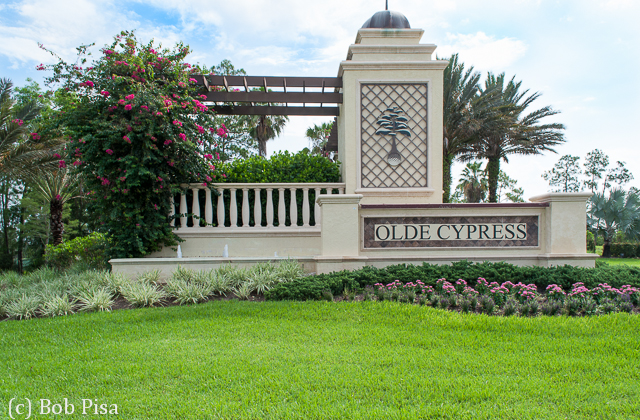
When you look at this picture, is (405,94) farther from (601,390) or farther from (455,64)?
(455,64)

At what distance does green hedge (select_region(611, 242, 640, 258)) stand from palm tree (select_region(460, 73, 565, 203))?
465 inches

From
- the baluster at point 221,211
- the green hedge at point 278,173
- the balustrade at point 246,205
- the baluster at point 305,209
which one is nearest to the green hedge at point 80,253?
the balustrade at point 246,205

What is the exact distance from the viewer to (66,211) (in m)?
21.1

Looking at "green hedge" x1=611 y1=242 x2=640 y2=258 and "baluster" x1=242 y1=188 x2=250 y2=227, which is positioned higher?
"baluster" x1=242 y1=188 x2=250 y2=227

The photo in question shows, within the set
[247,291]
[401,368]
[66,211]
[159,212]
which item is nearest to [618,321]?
[401,368]

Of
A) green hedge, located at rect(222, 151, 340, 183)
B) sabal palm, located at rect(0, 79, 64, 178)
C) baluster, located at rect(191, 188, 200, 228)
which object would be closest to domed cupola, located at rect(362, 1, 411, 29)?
green hedge, located at rect(222, 151, 340, 183)

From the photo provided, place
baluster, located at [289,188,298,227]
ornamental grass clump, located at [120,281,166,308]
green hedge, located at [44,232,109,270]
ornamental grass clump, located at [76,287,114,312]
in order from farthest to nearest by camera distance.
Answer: green hedge, located at [44,232,109,270] → baluster, located at [289,188,298,227] → ornamental grass clump, located at [120,281,166,308] → ornamental grass clump, located at [76,287,114,312]

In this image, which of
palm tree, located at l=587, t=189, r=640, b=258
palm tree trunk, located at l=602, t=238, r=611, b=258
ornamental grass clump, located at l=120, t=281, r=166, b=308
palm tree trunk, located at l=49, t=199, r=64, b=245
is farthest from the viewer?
palm tree trunk, located at l=602, t=238, r=611, b=258


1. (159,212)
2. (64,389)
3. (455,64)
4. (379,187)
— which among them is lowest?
(64,389)

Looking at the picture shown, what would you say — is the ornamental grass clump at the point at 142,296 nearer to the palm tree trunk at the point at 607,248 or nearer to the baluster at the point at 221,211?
the baluster at the point at 221,211

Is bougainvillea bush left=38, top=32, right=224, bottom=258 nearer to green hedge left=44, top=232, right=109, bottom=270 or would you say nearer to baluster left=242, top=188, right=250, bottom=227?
baluster left=242, top=188, right=250, bottom=227

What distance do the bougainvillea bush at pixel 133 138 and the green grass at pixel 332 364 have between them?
2.62m

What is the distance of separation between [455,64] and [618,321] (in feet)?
52.8

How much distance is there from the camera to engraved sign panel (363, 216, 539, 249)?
249 inches
